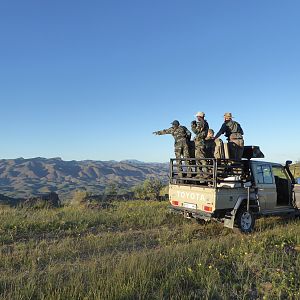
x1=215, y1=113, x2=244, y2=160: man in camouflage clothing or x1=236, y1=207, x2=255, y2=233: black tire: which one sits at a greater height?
x1=215, y1=113, x2=244, y2=160: man in camouflage clothing

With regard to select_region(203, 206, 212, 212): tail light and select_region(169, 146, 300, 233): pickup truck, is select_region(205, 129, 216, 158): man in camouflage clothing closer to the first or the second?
select_region(169, 146, 300, 233): pickup truck

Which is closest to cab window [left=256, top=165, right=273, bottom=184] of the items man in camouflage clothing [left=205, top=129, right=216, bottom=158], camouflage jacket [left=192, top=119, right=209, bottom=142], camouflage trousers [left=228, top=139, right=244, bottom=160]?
camouflage trousers [left=228, top=139, right=244, bottom=160]

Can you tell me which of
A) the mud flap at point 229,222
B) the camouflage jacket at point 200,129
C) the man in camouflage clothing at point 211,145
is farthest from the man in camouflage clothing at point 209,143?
the mud flap at point 229,222

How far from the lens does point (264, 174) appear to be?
434 inches

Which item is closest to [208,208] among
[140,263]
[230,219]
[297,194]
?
[230,219]

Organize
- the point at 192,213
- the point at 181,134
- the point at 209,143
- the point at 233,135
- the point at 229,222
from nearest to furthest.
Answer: the point at 229,222 → the point at 192,213 → the point at 233,135 → the point at 209,143 → the point at 181,134

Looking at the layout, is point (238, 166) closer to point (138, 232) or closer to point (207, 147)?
point (207, 147)

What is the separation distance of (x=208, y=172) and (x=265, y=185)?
2.07 m

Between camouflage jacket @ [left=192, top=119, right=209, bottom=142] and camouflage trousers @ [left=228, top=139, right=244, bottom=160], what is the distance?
817 millimetres

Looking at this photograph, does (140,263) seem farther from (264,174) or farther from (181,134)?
(181,134)

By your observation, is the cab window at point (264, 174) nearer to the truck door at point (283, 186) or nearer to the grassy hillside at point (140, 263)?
the truck door at point (283, 186)

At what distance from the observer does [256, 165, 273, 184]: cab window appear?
10.8 meters

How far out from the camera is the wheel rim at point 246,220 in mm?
10006

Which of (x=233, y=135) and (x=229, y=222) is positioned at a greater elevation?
(x=233, y=135)
